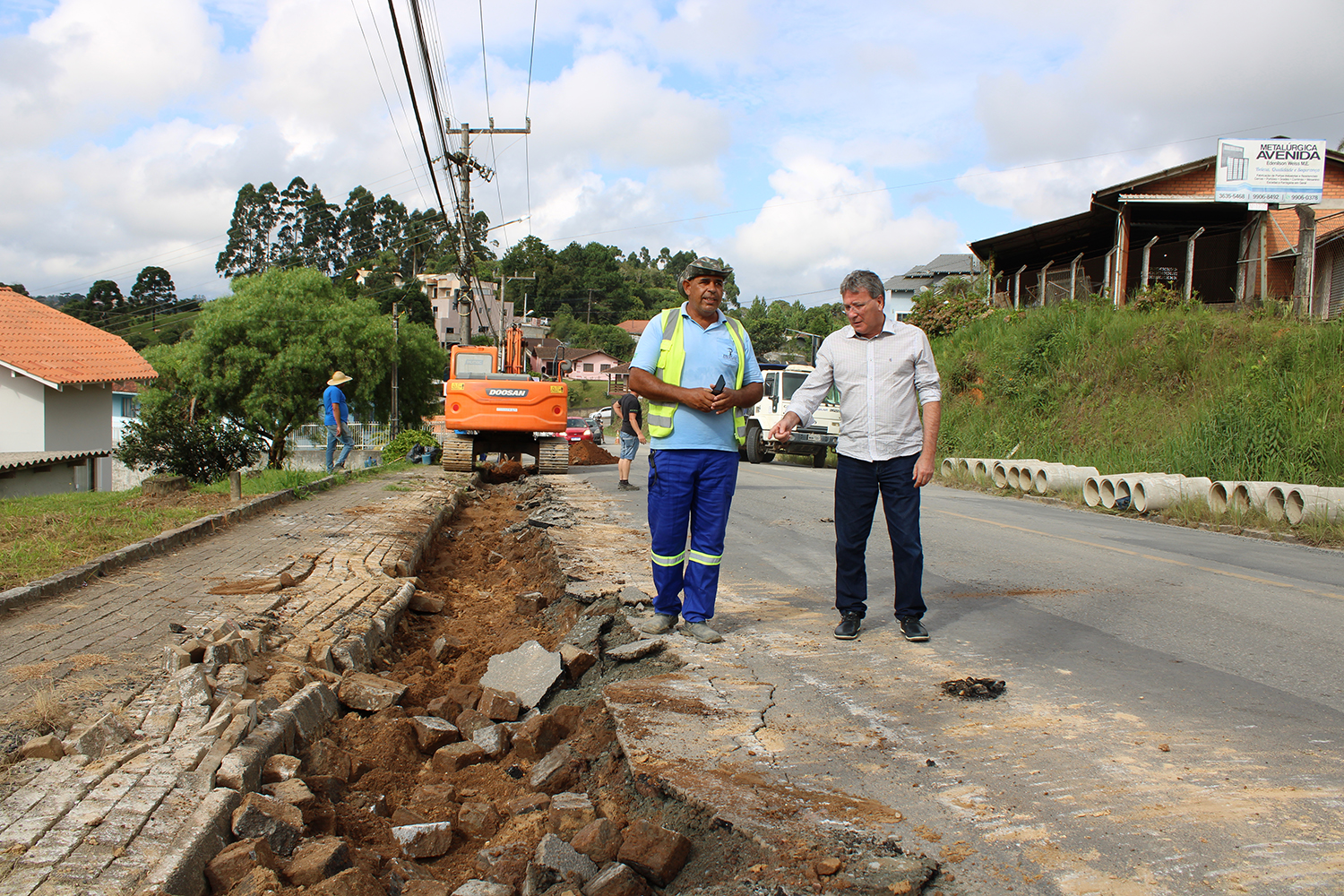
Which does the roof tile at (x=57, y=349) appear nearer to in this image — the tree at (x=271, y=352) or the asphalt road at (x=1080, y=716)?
the tree at (x=271, y=352)

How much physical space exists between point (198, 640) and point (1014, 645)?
13.6ft

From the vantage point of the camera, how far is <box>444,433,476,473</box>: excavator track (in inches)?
713

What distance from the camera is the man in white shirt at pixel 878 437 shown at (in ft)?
16.6

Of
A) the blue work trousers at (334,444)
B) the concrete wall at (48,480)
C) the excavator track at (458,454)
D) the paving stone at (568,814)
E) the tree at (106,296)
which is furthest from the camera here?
the tree at (106,296)

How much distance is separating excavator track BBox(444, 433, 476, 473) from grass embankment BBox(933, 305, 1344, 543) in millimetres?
11154

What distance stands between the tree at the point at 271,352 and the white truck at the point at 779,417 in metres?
19.7

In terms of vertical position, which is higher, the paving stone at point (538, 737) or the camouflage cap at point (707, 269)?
the camouflage cap at point (707, 269)

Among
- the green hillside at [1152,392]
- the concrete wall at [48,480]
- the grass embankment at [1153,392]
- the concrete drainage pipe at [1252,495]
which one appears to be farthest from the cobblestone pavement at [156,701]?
the concrete wall at [48,480]

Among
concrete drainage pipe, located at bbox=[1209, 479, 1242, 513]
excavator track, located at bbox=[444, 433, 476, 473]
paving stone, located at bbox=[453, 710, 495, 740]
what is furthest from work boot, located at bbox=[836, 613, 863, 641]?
excavator track, located at bbox=[444, 433, 476, 473]

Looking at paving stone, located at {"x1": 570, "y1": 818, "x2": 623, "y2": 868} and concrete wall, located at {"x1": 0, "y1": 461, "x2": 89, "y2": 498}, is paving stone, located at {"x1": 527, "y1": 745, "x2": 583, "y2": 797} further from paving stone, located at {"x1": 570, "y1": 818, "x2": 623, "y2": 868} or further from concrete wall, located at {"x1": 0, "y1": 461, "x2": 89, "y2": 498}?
concrete wall, located at {"x1": 0, "y1": 461, "x2": 89, "y2": 498}

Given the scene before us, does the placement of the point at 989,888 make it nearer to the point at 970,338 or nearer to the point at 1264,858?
the point at 1264,858

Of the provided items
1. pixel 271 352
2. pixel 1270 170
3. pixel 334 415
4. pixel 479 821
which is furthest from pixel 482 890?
pixel 271 352

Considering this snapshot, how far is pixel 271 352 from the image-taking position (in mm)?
35875

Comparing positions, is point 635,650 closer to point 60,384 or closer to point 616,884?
point 616,884
